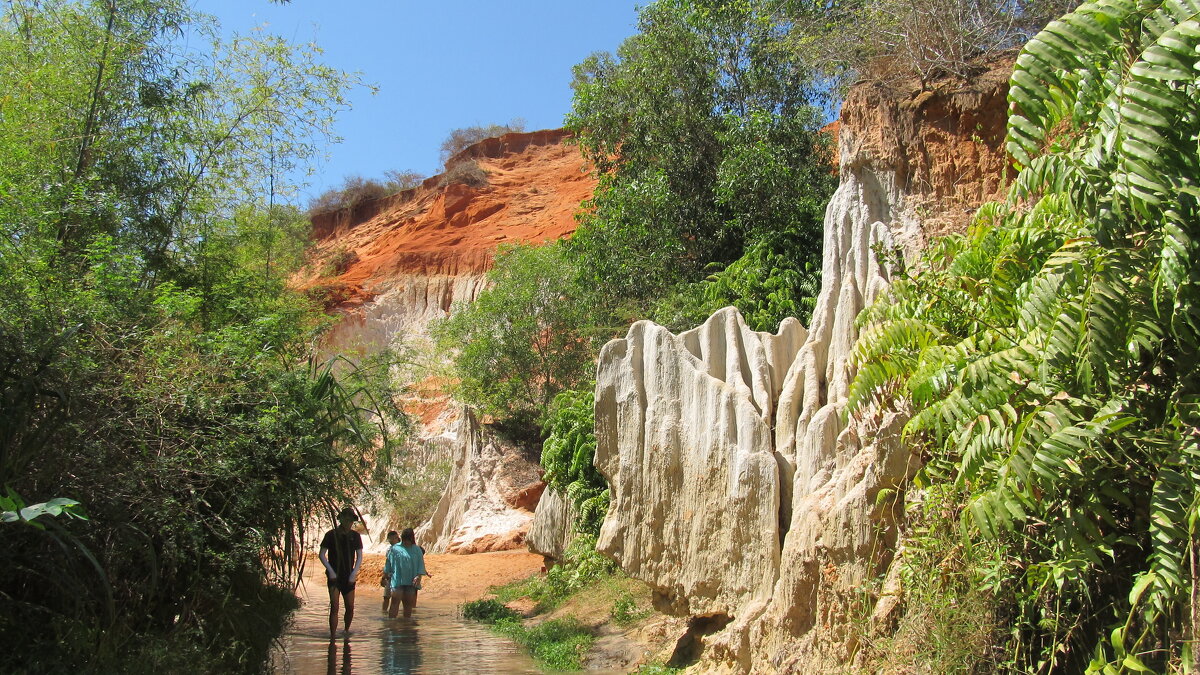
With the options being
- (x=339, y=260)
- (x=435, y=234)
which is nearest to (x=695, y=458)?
(x=435, y=234)

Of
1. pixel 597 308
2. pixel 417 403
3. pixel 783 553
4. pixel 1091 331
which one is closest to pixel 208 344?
pixel 783 553

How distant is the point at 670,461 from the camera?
28.5ft

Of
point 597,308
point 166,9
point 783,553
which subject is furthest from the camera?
point 597,308

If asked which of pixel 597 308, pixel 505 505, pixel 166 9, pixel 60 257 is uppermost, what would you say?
pixel 166 9

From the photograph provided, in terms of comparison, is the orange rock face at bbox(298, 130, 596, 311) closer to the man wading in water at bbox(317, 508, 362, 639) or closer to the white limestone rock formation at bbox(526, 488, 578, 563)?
the white limestone rock formation at bbox(526, 488, 578, 563)

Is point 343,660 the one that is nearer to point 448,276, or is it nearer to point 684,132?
point 684,132

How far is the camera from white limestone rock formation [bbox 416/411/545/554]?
22500mm

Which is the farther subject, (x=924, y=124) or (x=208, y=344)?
(x=924, y=124)

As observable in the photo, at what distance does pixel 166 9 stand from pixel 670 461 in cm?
761

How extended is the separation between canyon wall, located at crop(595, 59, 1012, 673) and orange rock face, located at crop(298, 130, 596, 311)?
2585 centimetres

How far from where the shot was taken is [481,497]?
2358 centimetres

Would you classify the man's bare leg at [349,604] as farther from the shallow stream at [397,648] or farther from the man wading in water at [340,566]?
the shallow stream at [397,648]

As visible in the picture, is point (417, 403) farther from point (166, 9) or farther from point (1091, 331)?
point (1091, 331)

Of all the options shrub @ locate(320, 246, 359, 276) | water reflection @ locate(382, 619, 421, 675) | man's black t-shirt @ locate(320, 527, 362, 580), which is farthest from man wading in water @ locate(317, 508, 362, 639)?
shrub @ locate(320, 246, 359, 276)
